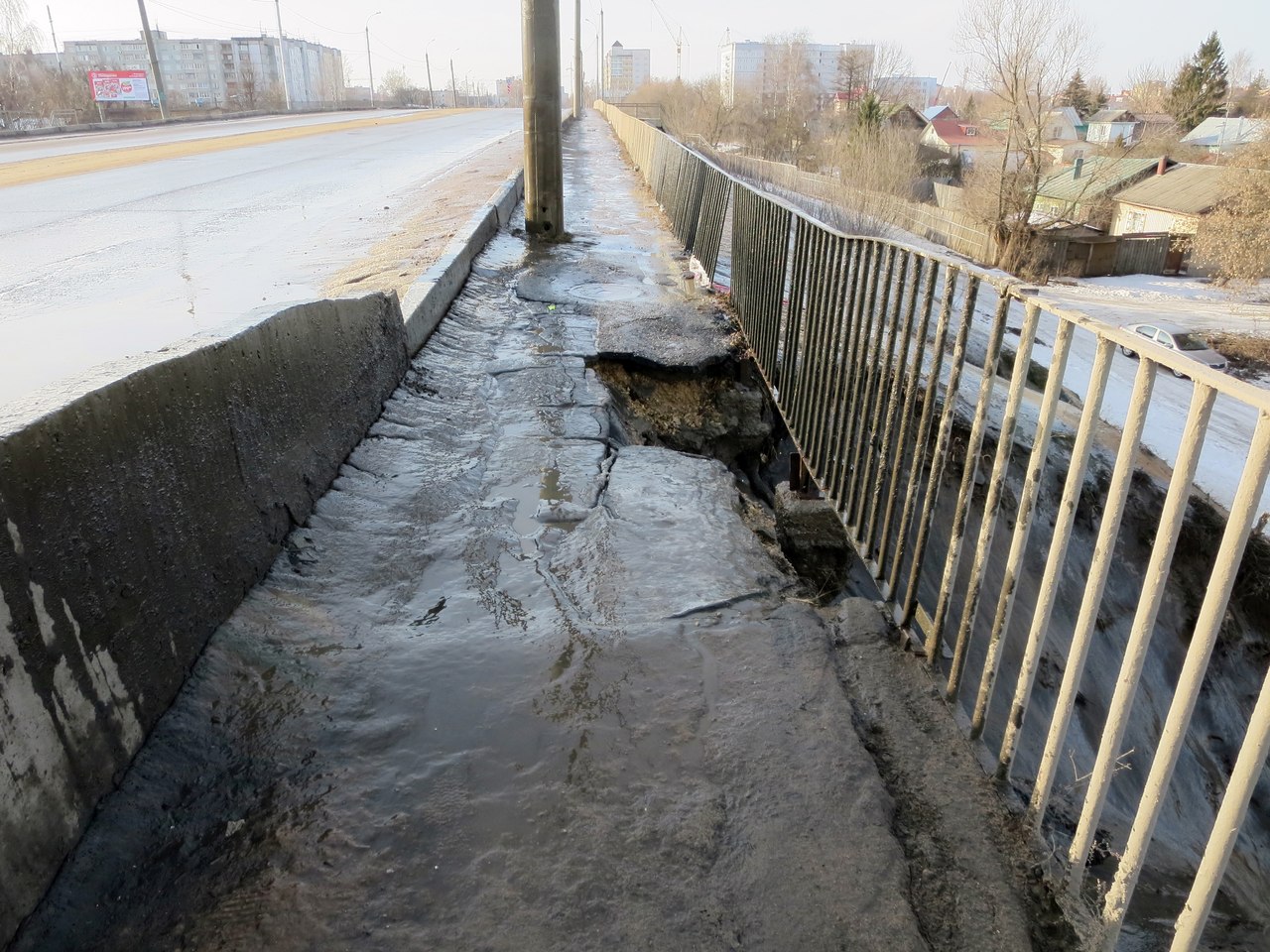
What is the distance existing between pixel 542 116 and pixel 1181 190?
154 ft

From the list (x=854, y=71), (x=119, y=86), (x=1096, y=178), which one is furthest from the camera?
(x=854, y=71)

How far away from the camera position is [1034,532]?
8875 millimetres

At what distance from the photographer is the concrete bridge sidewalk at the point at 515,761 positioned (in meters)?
1.67

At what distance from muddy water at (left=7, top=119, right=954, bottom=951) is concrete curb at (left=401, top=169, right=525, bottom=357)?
2114mm

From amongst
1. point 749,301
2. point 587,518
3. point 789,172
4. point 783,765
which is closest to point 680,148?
point 749,301

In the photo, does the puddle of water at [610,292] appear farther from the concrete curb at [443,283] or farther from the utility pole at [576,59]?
the utility pole at [576,59]

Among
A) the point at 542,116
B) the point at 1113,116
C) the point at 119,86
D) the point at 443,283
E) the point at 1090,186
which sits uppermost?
the point at 119,86

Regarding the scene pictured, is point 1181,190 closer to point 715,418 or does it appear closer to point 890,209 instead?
point 890,209

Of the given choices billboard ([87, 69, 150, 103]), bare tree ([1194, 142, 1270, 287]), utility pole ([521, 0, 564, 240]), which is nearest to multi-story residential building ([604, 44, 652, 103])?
billboard ([87, 69, 150, 103])

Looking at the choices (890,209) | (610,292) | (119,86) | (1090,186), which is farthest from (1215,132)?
(119,86)

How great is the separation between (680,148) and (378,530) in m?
10.1

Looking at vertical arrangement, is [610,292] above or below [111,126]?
below

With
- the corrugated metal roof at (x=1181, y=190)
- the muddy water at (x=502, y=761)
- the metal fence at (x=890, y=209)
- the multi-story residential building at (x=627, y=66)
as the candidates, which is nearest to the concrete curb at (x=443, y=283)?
the muddy water at (x=502, y=761)

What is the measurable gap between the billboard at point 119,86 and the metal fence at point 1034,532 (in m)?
52.2
